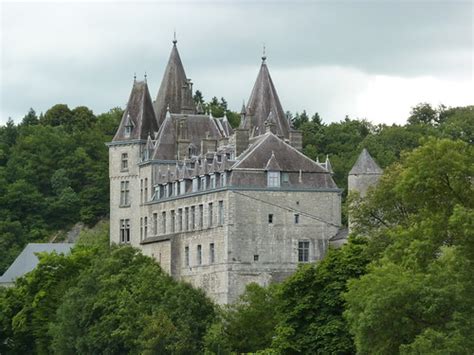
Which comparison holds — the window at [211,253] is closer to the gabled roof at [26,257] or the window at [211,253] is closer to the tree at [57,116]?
the gabled roof at [26,257]

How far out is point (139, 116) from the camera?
10962 cm

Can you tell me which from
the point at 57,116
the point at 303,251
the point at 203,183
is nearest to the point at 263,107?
the point at 203,183

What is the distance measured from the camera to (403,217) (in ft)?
274

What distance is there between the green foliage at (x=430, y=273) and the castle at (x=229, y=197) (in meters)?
25.5

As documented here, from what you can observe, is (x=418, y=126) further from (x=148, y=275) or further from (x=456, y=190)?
(x=456, y=190)

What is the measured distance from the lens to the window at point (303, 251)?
95688mm

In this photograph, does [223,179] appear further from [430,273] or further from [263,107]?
[430,273]

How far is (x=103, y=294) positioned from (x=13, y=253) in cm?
4465

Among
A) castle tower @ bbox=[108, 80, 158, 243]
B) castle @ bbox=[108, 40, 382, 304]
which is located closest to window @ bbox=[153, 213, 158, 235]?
castle @ bbox=[108, 40, 382, 304]

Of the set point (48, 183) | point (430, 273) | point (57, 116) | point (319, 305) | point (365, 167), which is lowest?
point (319, 305)

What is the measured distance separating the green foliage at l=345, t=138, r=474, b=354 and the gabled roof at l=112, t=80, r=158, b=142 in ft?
143

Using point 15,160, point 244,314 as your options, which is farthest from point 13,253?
point 244,314

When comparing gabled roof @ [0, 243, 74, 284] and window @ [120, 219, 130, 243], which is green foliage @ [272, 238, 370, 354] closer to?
window @ [120, 219, 130, 243]

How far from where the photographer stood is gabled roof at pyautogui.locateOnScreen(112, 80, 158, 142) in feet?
358
